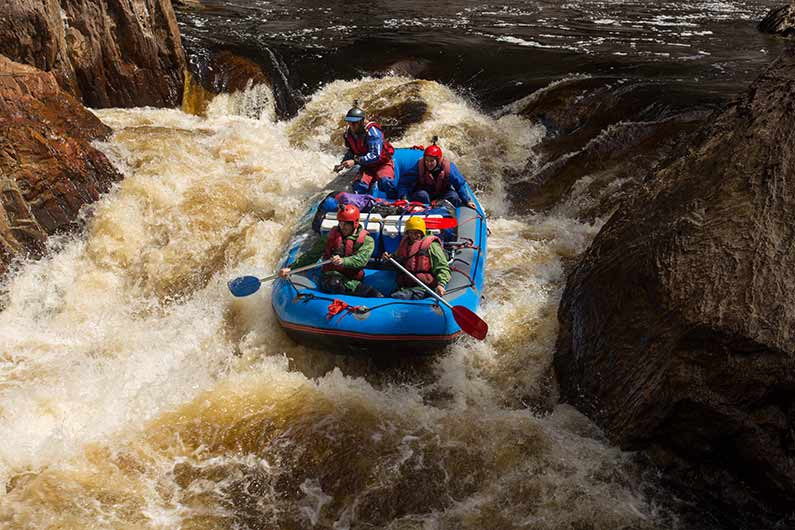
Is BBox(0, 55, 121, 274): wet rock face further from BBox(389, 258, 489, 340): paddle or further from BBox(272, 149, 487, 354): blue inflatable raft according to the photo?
BBox(389, 258, 489, 340): paddle

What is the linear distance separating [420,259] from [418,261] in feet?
0.09

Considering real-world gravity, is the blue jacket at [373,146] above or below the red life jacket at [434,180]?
above

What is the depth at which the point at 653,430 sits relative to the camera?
444 cm

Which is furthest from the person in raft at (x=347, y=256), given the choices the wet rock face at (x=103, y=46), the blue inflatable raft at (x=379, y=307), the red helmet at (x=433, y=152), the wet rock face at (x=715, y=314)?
the wet rock face at (x=103, y=46)

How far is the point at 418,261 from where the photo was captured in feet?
19.9

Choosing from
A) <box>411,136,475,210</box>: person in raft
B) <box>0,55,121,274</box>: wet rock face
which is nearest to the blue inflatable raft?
<box>411,136,475,210</box>: person in raft

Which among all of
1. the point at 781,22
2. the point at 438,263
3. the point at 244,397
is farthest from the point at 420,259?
the point at 781,22

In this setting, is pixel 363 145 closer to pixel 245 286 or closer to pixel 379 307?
pixel 245 286

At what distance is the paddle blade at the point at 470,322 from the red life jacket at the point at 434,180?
2.68m

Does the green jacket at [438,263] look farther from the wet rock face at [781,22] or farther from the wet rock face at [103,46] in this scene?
the wet rock face at [781,22]

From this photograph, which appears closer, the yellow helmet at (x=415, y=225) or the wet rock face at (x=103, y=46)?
the yellow helmet at (x=415, y=225)

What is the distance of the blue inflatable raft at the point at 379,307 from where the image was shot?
18.4 feet

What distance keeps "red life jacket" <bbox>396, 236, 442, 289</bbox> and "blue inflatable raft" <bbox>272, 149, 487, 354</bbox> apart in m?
0.22

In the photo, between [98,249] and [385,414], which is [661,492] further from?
[98,249]
